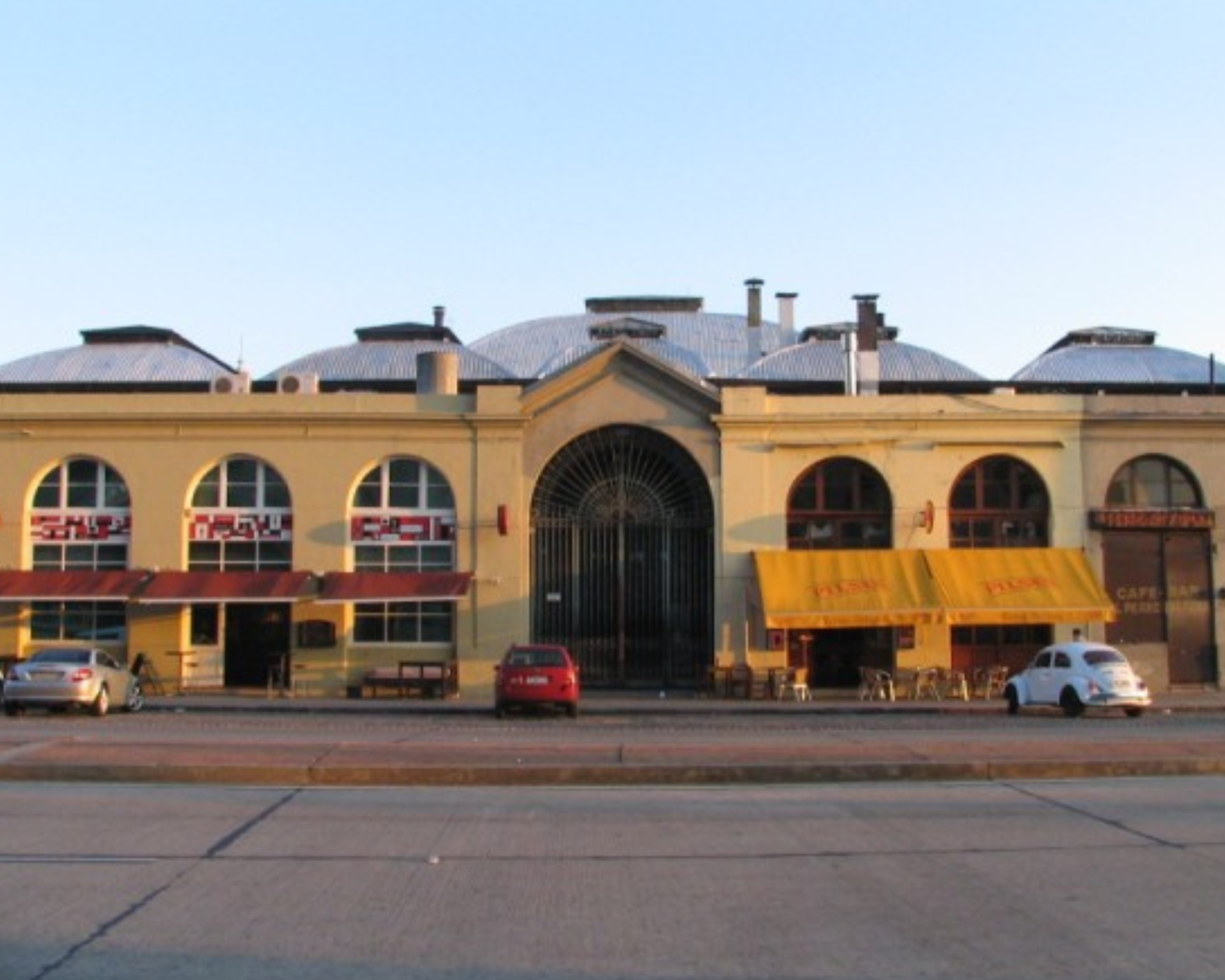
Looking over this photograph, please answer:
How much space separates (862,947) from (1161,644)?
30798 millimetres

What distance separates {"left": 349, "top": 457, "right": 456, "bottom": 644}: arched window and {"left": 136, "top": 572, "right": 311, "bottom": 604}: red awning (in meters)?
1.83

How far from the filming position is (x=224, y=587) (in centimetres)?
3416

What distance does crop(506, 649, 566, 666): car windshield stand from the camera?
28109 millimetres

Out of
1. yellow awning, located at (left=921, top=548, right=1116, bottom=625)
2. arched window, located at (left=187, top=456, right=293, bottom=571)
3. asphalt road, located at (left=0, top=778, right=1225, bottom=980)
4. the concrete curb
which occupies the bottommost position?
asphalt road, located at (left=0, top=778, right=1225, bottom=980)

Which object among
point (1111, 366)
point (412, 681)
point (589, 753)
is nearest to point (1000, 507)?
point (412, 681)

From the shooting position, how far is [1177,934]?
7992 millimetres

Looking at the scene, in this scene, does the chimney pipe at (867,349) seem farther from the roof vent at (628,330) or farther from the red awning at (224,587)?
the red awning at (224,587)

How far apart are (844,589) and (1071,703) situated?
710 centimetres

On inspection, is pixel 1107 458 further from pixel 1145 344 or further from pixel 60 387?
pixel 60 387

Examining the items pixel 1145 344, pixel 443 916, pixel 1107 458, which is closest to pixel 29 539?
pixel 1107 458

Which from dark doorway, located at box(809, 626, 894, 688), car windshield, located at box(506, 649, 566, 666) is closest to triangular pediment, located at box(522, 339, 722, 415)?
dark doorway, located at box(809, 626, 894, 688)

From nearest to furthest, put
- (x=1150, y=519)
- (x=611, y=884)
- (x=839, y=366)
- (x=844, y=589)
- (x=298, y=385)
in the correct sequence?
(x=611, y=884) → (x=844, y=589) → (x=1150, y=519) → (x=298, y=385) → (x=839, y=366)

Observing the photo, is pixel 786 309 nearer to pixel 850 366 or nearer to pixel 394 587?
pixel 850 366

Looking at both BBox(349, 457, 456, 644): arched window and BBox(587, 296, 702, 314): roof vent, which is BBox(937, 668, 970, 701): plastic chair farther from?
BBox(587, 296, 702, 314): roof vent
